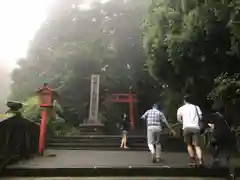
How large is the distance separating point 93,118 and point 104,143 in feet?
14.8

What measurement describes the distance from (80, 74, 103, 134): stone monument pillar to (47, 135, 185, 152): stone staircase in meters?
2.88

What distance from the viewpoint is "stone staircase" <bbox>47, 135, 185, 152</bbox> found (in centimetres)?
1367

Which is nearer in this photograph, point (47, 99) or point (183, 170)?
point (183, 170)

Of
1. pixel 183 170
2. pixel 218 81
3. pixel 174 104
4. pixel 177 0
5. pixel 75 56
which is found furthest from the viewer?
pixel 75 56

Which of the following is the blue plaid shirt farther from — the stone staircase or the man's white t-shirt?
the stone staircase

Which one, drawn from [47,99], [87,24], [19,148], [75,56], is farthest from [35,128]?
[87,24]

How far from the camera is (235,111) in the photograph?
11180 millimetres

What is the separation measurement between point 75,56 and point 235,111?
13.2 meters

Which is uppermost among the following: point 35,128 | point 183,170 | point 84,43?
point 84,43

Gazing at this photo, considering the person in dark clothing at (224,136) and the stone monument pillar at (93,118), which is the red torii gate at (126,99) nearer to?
the stone monument pillar at (93,118)

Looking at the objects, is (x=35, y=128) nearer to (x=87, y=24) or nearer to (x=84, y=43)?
(x=84, y=43)

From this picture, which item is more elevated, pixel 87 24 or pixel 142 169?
pixel 87 24

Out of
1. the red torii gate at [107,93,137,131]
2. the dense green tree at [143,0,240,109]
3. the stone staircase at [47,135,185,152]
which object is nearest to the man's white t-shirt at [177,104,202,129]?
the dense green tree at [143,0,240,109]

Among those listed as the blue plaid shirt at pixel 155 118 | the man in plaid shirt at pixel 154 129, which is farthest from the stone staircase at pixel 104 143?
the blue plaid shirt at pixel 155 118
